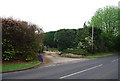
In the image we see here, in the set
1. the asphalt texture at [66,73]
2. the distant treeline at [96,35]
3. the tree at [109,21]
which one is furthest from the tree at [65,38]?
the asphalt texture at [66,73]

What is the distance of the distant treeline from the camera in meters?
35.0

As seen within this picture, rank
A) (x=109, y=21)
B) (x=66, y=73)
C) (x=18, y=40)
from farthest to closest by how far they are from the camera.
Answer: (x=109, y=21) → (x=18, y=40) → (x=66, y=73)

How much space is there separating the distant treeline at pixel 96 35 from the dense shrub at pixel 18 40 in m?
11.5

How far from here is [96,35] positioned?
3631 cm

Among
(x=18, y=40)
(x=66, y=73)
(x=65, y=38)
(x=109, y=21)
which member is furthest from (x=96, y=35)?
(x=66, y=73)

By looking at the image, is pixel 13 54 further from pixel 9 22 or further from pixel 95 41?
pixel 95 41

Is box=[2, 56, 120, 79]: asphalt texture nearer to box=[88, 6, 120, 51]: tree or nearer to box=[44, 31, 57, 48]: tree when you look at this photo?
box=[88, 6, 120, 51]: tree

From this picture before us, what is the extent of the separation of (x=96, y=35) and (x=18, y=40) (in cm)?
→ 2524

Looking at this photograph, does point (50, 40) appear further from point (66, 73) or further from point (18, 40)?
point (66, 73)

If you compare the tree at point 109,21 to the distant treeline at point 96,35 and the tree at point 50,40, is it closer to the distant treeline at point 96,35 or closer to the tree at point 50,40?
the distant treeline at point 96,35

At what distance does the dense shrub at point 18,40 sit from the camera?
1489 cm

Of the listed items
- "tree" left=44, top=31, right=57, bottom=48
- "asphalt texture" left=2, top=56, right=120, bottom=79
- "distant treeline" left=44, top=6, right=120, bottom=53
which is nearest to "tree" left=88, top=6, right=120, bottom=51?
"distant treeline" left=44, top=6, right=120, bottom=53

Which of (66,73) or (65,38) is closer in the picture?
(66,73)

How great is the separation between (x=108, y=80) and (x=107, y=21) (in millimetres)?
42165
